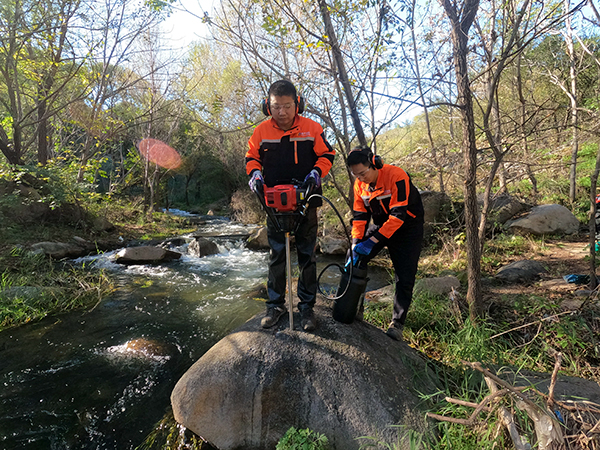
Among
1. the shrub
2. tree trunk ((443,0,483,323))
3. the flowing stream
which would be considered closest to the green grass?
the flowing stream

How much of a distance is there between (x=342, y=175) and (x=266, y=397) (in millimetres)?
7491

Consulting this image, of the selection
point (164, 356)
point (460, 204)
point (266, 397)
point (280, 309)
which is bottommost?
point (164, 356)

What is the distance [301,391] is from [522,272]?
Answer: 4.22 m

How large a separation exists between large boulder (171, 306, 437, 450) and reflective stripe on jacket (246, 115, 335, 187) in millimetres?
1415

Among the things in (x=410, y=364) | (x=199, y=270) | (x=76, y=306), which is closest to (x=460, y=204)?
(x=410, y=364)

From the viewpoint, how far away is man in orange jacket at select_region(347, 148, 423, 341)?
2.53m

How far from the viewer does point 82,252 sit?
802 cm

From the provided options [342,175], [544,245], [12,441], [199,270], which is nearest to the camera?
[12,441]

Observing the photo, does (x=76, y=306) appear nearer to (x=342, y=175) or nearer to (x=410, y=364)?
(x=410, y=364)

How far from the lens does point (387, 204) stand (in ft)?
8.84

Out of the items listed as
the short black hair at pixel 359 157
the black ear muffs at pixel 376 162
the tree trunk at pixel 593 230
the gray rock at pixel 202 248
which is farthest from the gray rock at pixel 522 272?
the gray rock at pixel 202 248

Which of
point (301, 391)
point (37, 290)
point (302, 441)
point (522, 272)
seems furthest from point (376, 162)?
point (37, 290)

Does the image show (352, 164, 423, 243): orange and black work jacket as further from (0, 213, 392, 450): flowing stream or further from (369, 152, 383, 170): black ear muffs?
(0, 213, 392, 450): flowing stream

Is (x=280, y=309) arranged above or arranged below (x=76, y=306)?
above
